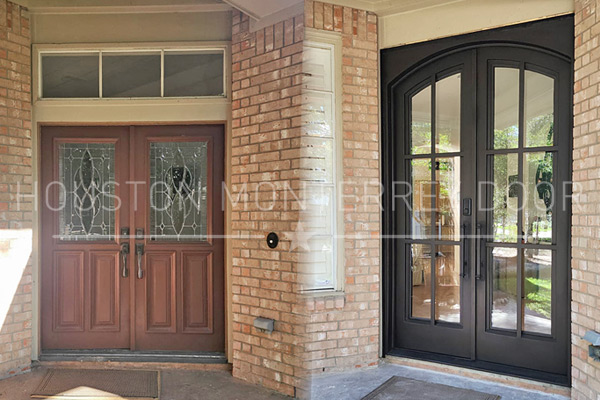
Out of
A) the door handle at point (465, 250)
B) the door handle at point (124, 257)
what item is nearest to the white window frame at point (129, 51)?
the door handle at point (124, 257)

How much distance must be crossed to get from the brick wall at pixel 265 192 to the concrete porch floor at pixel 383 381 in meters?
0.21

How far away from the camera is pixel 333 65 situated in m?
3.22

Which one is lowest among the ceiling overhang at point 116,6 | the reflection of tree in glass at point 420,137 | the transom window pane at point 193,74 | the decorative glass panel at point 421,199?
the decorative glass panel at point 421,199

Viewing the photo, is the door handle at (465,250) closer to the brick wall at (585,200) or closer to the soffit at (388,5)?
the brick wall at (585,200)

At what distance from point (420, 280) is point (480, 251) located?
453mm

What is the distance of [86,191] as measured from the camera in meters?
3.68

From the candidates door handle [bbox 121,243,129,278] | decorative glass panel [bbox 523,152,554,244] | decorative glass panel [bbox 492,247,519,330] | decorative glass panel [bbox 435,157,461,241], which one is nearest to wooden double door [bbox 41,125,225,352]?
door handle [bbox 121,243,129,278]

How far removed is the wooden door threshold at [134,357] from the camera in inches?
139

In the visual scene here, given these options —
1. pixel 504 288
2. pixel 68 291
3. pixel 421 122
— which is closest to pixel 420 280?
pixel 504 288

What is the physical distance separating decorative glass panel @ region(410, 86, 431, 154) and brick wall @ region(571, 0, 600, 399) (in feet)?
2.89

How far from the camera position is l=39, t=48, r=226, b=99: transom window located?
348 cm

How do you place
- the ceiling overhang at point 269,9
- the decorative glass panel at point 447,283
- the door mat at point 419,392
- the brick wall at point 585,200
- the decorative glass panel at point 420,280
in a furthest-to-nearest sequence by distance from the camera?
→ the decorative glass panel at point 420,280, the decorative glass panel at point 447,283, the ceiling overhang at point 269,9, the door mat at point 419,392, the brick wall at point 585,200

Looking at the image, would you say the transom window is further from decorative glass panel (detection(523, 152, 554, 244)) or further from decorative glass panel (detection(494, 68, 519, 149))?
decorative glass panel (detection(523, 152, 554, 244))

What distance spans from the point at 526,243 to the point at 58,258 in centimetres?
312
